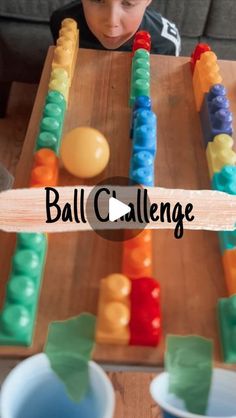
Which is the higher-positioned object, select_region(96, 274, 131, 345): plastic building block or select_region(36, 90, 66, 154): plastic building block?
select_region(36, 90, 66, 154): plastic building block

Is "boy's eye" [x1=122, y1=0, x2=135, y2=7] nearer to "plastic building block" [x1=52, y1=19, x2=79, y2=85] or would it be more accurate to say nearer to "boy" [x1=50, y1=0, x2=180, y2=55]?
"boy" [x1=50, y1=0, x2=180, y2=55]

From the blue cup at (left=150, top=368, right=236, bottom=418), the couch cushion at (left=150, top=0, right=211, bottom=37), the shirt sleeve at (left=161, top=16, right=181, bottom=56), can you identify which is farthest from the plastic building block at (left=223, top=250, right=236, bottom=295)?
the couch cushion at (left=150, top=0, right=211, bottom=37)

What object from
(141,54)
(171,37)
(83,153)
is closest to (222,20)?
(171,37)

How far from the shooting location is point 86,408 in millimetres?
438

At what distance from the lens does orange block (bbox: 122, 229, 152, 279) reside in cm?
51

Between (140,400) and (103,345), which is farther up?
(103,345)

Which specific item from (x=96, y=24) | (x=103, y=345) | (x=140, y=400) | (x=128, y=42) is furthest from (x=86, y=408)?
(x=128, y=42)

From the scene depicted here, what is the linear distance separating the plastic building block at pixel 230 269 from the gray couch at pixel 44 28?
103 cm

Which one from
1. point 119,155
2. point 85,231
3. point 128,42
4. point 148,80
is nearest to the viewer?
point 85,231

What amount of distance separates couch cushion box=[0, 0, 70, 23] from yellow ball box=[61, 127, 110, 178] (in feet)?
2.92

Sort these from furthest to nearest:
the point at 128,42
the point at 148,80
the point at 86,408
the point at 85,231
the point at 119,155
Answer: the point at 128,42 → the point at 148,80 → the point at 119,155 → the point at 85,231 → the point at 86,408

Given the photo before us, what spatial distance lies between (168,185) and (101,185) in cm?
9

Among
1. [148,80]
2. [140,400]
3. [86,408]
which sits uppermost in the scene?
[148,80]

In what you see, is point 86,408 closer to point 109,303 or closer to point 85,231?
point 109,303
